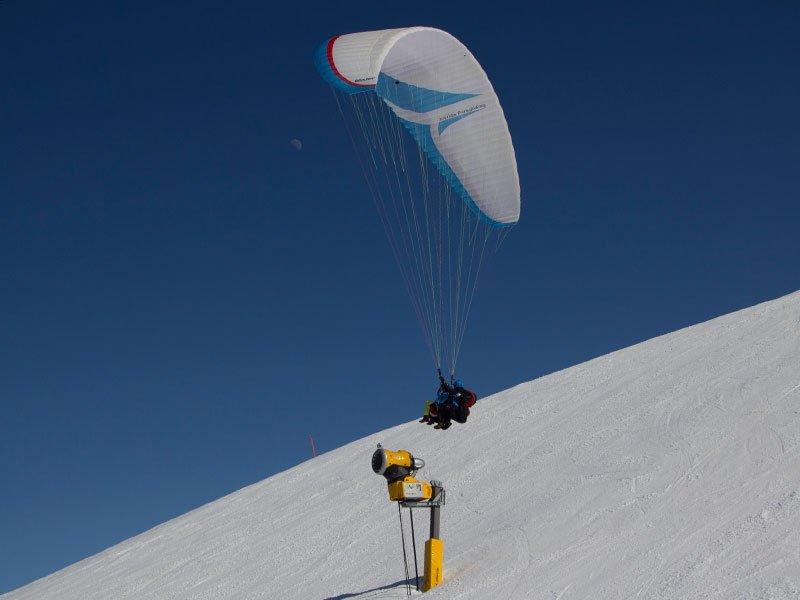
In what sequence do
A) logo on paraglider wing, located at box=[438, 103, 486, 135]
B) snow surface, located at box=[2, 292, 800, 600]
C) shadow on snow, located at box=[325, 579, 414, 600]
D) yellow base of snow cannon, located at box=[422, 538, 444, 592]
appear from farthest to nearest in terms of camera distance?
logo on paraglider wing, located at box=[438, 103, 486, 135], shadow on snow, located at box=[325, 579, 414, 600], yellow base of snow cannon, located at box=[422, 538, 444, 592], snow surface, located at box=[2, 292, 800, 600]

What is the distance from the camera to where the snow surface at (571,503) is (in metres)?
6.65

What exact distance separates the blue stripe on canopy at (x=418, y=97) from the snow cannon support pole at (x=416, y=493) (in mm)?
5662

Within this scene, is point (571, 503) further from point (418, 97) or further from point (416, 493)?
point (418, 97)

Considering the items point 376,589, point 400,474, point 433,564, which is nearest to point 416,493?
point 400,474

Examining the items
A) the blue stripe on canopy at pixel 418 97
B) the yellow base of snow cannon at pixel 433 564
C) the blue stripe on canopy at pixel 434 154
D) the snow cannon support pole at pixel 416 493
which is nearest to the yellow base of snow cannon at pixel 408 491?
the snow cannon support pole at pixel 416 493

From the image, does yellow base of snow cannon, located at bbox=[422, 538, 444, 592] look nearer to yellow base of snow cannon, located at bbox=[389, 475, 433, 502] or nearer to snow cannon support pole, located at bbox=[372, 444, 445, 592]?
snow cannon support pole, located at bbox=[372, 444, 445, 592]

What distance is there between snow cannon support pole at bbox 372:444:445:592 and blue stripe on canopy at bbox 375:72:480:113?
5.66 m

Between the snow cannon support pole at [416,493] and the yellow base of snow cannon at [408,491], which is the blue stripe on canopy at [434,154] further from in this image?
the yellow base of snow cannon at [408,491]

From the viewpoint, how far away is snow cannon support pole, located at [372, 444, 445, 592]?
7637 mm

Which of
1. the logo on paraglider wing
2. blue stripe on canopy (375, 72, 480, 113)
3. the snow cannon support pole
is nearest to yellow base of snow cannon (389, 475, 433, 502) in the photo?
the snow cannon support pole

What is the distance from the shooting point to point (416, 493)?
7848mm

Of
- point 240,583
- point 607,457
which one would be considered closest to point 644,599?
point 607,457

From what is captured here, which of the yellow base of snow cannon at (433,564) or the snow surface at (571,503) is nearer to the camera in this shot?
the snow surface at (571,503)

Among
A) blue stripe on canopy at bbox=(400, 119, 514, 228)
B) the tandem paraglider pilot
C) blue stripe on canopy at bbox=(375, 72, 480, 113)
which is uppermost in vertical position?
blue stripe on canopy at bbox=(375, 72, 480, 113)
